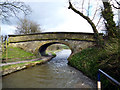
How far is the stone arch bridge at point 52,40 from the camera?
1029cm

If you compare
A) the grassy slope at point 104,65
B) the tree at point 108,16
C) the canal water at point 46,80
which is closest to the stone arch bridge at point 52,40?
the tree at point 108,16

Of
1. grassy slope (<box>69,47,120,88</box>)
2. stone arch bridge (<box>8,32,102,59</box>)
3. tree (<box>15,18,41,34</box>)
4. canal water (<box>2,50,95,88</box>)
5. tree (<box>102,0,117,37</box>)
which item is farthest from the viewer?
tree (<box>15,18,41,34</box>)

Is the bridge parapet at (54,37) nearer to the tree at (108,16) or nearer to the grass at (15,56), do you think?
the tree at (108,16)

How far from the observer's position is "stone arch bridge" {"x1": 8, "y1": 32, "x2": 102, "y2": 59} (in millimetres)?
10295

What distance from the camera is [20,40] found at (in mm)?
12453

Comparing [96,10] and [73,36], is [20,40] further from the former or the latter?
[96,10]

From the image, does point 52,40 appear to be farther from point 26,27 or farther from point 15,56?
point 26,27

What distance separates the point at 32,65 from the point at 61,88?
4.90 metres

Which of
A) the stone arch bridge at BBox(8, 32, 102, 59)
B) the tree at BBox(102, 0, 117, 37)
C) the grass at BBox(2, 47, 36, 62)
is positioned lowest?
→ the grass at BBox(2, 47, 36, 62)

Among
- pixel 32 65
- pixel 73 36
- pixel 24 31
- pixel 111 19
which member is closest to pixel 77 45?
pixel 73 36

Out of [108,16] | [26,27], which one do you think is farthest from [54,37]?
[26,27]

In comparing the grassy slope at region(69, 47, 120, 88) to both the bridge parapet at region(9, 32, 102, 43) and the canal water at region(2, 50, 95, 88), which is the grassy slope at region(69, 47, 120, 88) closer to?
the canal water at region(2, 50, 95, 88)

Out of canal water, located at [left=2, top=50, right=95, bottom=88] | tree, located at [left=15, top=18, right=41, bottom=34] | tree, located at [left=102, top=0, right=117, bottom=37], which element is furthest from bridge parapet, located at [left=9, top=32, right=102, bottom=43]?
tree, located at [left=15, top=18, right=41, bottom=34]

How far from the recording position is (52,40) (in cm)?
1133
